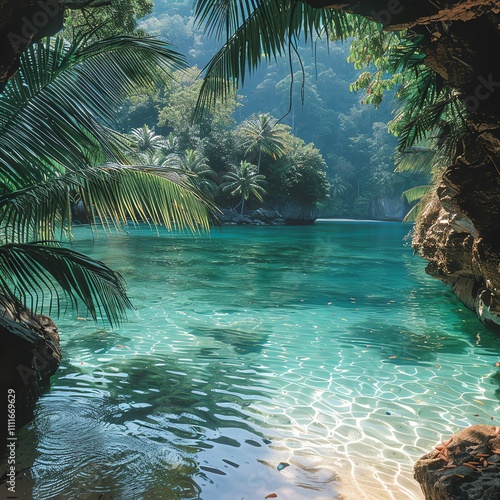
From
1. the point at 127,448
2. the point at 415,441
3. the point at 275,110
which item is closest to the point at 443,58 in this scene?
the point at 415,441

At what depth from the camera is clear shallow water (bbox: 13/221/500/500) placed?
4.18 meters

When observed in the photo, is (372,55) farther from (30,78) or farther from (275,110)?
(275,110)

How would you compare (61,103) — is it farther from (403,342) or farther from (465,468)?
(403,342)

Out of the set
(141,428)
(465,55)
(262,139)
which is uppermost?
(262,139)

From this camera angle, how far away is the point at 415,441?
16.5ft

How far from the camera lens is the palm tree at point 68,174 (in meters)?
4.41

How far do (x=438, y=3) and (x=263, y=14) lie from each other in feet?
5.06

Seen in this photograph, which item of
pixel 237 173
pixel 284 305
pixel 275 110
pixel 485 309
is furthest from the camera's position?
pixel 275 110
